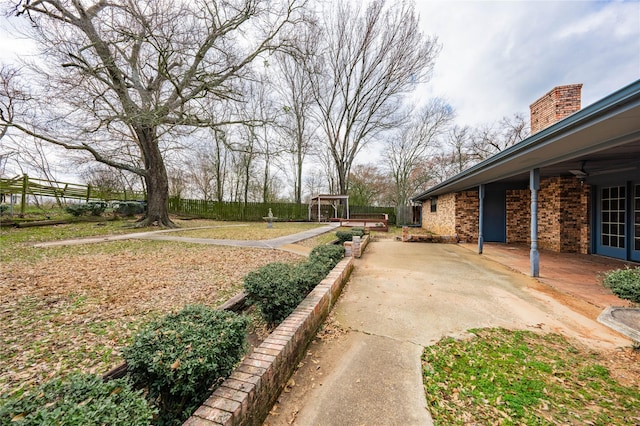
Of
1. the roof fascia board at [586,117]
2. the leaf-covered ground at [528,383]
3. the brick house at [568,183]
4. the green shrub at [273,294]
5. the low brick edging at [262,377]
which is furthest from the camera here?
the brick house at [568,183]

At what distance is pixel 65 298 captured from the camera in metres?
3.35

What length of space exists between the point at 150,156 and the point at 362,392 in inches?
499

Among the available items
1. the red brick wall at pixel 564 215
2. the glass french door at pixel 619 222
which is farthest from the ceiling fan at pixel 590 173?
the red brick wall at pixel 564 215

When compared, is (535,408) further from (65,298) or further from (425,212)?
(425,212)

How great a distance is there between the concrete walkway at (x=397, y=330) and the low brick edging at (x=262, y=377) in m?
0.12

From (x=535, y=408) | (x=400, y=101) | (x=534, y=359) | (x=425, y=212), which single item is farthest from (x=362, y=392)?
(x=400, y=101)

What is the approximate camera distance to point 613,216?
6277 mm

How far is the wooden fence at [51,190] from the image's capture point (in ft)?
31.2

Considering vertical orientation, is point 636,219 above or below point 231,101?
below

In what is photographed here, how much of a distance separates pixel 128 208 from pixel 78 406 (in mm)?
14747

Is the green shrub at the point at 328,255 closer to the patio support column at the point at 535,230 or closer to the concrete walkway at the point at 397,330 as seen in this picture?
the concrete walkway at the point at 397,330

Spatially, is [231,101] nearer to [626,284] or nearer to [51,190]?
[51,190]

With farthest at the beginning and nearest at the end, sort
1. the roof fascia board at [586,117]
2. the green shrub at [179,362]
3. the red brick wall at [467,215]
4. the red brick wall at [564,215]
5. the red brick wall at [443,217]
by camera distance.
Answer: the red brick wall at [443,217] → the red brick wall at [467,215] → the red brick wall at [564,215] → the roof fascia board at [586,117] → the green shrub at [179,362]

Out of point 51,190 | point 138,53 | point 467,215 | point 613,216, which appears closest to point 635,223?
point 613,216
